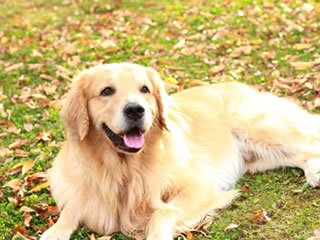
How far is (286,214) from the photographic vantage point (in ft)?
13.6

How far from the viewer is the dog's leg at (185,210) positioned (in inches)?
158

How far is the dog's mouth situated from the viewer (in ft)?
13.2

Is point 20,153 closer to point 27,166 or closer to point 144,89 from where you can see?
point 27,166

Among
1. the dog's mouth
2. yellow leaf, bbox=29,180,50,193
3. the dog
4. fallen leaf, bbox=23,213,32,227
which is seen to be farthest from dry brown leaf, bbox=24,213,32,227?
the dog's mouth

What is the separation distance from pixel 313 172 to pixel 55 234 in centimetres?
242

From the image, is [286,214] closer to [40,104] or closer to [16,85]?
[40,104]

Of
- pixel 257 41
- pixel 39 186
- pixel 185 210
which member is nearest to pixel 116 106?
pixel 185 210

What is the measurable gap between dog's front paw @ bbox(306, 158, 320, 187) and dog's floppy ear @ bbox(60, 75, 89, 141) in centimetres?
213

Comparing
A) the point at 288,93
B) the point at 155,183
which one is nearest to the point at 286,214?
the point at 155,183

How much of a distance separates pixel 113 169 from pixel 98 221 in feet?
1.57

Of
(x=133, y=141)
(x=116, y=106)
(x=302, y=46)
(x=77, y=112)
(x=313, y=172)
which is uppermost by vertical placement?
(x=116, y=106)

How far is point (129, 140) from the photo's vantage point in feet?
13.2

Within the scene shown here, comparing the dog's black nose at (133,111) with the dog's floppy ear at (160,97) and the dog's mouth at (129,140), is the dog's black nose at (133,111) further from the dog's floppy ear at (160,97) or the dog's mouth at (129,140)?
the dog's floppy ear at (160,97)

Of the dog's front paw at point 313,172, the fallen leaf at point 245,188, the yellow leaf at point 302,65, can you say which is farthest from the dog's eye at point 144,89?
the yellow leaf at point 302,65
